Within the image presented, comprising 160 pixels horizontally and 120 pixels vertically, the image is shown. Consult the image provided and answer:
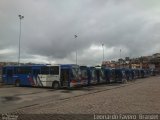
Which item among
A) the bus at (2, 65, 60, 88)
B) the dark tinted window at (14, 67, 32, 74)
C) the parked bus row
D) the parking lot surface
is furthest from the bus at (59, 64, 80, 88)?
the parking lot surface

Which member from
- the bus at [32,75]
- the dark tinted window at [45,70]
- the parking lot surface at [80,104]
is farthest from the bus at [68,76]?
the parking lot surface at [80,104]

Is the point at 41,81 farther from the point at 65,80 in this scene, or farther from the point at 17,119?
the point at 17,119

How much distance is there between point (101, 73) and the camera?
43.7 m

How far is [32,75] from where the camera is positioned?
34188mm

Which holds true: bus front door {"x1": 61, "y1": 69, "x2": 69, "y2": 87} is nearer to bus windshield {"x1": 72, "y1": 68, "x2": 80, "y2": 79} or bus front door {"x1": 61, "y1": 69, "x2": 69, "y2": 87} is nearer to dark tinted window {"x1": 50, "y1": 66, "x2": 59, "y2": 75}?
dark tinted window {"x1": 50, "y1": 66, "x2": 59, "y2": 75}

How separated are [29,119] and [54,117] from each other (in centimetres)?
104

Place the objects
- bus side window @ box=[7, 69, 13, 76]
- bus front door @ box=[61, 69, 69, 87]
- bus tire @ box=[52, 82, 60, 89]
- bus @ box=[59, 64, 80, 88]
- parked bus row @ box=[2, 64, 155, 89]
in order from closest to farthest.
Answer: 1. bus @ box=[59, 64, 80, 88]
2. bus front door @ box=[61, 69, 69, 87]
3. parked bus row @ box=[2, 64, 155, 89]
4. bus tire @ box=[52, 82, 60, 89]
5. bus side window @ box=[7, 69, 13, 76]

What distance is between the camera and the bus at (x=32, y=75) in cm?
3222

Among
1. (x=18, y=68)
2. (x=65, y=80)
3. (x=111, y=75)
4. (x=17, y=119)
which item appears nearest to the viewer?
(x=17, y=119)

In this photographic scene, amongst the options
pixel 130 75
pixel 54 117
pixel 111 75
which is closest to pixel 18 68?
pixel 111 75

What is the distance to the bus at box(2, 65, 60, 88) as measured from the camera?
32225 millimetres

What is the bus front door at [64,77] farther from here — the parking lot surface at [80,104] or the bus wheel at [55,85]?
the parking lot surface at [80,104]

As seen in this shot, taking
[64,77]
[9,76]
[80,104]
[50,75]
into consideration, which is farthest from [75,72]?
[80,104]

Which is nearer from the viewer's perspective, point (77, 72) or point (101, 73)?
point (77, 72)
